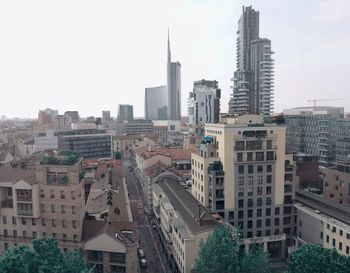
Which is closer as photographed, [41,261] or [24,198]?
[41,261]

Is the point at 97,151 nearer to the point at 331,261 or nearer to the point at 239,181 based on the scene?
the point at 239,181

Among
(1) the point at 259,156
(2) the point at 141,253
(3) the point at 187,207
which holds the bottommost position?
(2) the point at 141,253

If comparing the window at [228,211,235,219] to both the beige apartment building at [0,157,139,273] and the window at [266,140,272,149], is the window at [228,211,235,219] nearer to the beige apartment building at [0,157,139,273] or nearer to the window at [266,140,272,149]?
the window at [266,140,272,149]

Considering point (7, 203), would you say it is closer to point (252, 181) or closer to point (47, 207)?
point (47, 207)

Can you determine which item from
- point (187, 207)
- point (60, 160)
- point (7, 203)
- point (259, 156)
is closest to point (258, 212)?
point (259, 156)

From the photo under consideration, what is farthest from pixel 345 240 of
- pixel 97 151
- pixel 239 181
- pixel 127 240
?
pixel 97 151

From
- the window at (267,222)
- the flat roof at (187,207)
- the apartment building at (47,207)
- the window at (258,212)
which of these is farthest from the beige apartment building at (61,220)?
the window at (267,222)

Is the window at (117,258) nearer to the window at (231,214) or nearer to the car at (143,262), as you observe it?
the car at (143,262)
